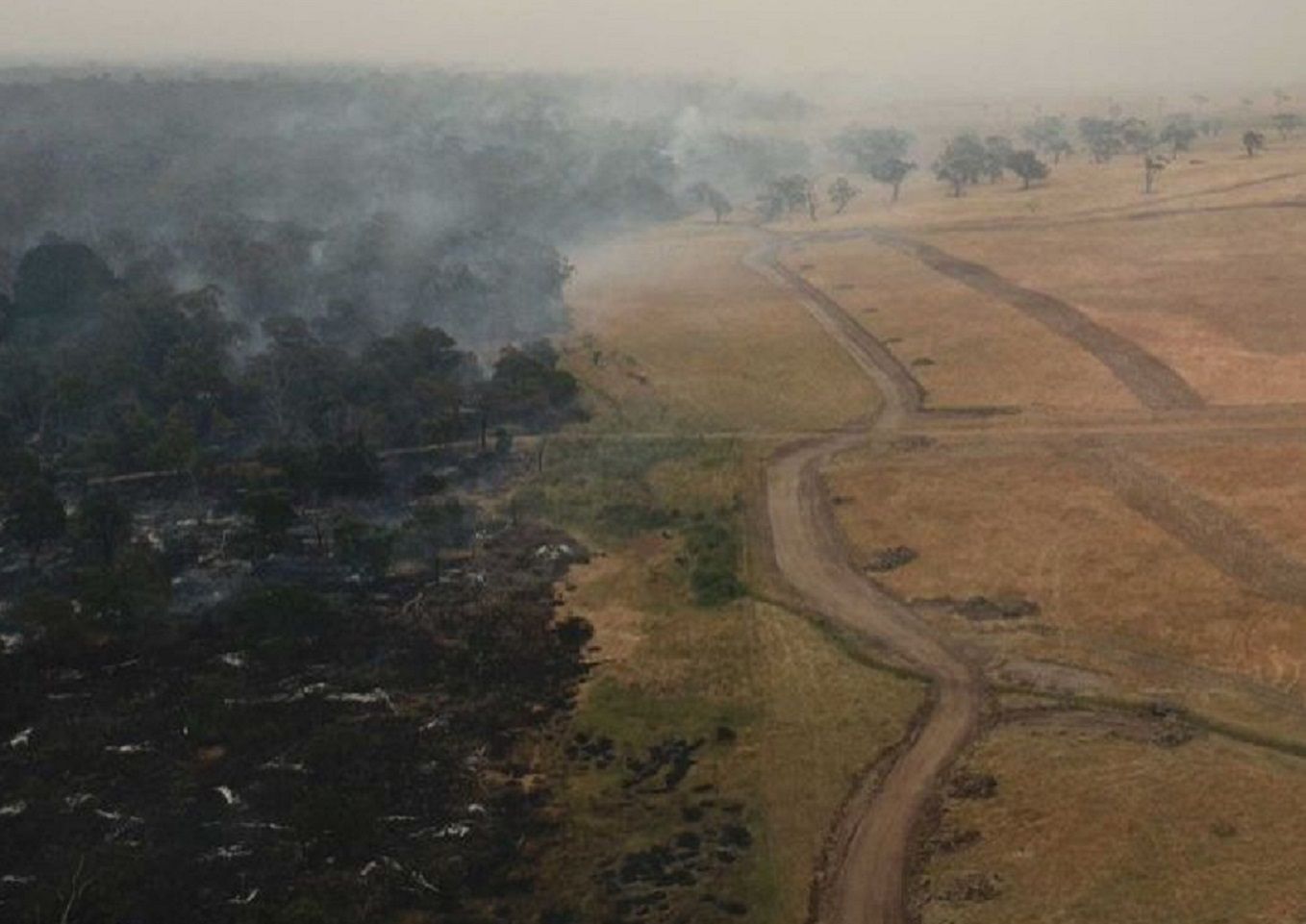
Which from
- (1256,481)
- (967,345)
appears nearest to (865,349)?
(967,345)

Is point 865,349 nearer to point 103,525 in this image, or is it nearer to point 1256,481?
point 1256,481

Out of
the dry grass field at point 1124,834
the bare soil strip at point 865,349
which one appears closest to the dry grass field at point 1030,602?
the dry grass field at point 1124,834

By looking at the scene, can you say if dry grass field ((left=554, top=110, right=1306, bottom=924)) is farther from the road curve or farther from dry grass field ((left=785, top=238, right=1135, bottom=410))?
the road curve

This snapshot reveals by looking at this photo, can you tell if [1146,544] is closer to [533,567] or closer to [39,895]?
[533,567]

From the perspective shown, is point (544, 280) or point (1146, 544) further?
point (544, 280)

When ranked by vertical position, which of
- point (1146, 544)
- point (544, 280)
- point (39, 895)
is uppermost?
point (544, 280)

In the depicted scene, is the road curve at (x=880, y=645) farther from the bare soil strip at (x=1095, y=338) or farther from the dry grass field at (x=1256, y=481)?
the dry grass field at (x=1256, y=481)

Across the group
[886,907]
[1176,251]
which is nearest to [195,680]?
[886,907]

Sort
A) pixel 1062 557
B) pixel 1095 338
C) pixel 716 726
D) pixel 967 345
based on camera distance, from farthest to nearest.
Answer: pixel 967 345 → pixel 1095 338 → pixel 1062 557 → pixel 716 726
